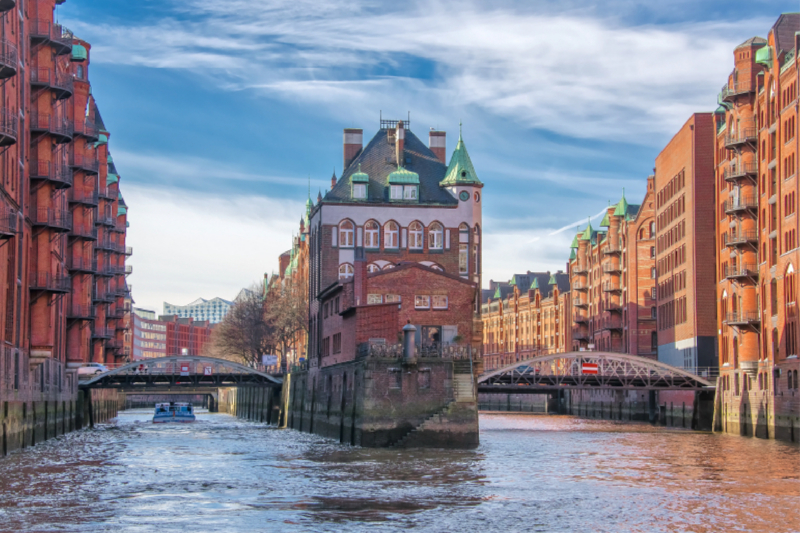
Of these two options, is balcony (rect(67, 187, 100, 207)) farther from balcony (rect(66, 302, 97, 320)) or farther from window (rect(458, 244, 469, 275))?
window (rect(458, 244, 469, 275))

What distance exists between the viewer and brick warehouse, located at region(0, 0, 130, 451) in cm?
Result: 5378

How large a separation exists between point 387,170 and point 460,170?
6.21 metres

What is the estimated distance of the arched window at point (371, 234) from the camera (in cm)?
9356

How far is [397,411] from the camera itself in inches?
2389

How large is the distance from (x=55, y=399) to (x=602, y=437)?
36882 millimetres

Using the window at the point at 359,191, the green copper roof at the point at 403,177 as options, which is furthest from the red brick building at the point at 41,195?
the green copper roof at the point at 403,177

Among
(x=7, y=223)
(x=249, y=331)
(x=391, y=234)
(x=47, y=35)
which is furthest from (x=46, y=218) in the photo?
(x=249, y=331)

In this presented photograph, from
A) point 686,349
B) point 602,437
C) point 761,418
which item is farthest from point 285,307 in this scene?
point 761,418

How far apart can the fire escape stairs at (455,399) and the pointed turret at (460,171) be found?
36664 mm

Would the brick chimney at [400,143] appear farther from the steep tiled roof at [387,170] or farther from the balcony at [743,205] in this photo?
the balcony at [743,205]

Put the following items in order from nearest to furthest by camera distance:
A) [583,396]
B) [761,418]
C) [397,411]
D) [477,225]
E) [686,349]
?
[397,411] < [761,418] < [477,225] < [686,349] < [583,396]

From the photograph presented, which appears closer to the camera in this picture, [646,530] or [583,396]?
[646,530]

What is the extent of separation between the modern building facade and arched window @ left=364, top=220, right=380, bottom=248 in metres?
28.0

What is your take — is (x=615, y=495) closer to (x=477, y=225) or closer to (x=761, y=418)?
(x=761, y=418)
